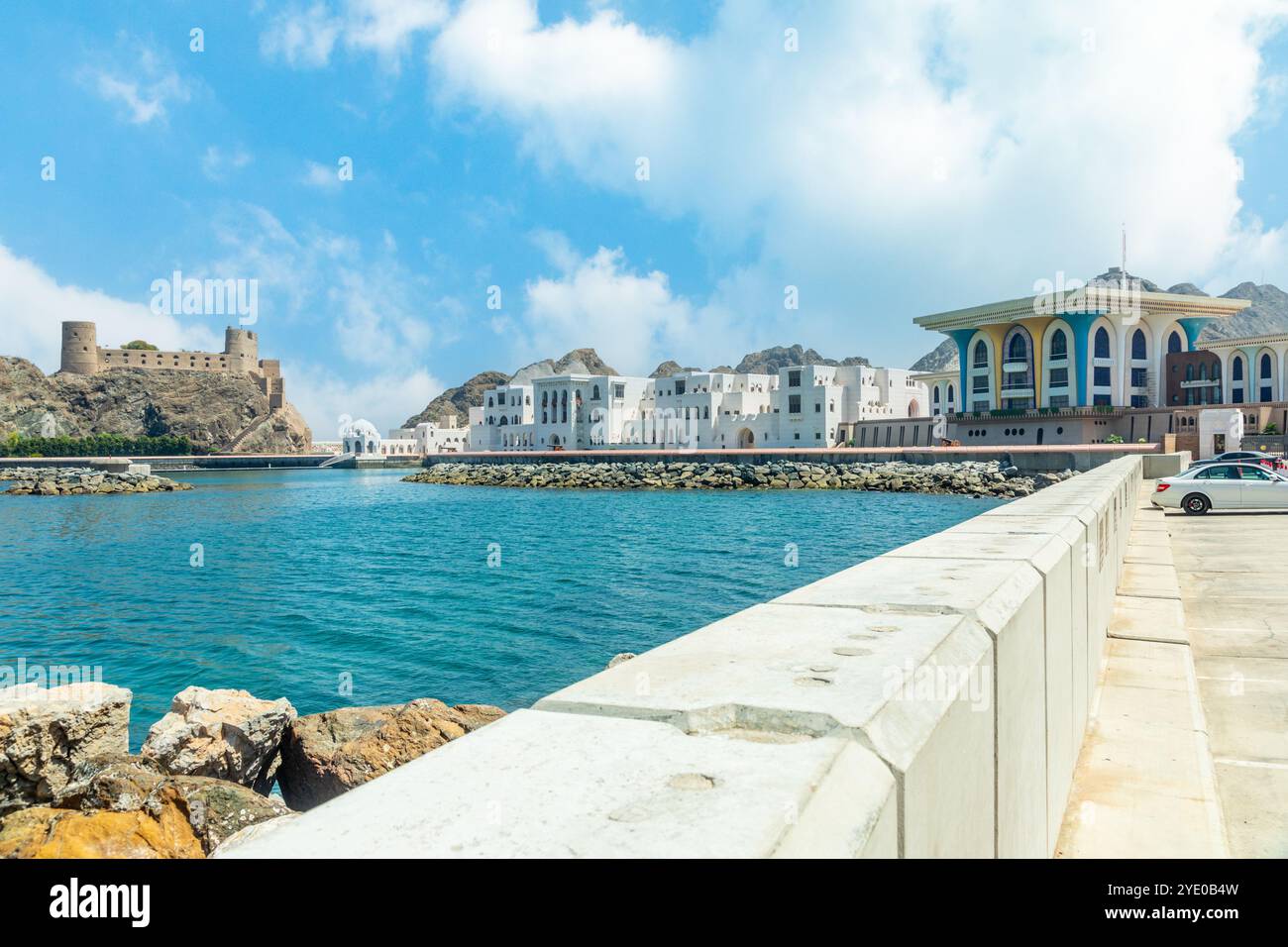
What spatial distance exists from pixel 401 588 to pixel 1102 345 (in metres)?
71.1

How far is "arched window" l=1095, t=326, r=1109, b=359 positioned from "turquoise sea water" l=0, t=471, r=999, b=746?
126 ft

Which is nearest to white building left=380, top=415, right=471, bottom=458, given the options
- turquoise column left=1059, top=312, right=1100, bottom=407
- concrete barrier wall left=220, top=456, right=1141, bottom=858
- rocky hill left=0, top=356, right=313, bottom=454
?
rocky hill left=0, top=356, right=313, bottom=454

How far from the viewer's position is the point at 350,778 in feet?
26.3

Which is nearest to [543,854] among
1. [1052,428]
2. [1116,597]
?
[1116,597]

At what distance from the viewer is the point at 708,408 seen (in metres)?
96.8

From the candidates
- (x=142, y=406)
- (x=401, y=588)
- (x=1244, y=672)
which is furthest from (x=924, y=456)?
(x=142, y=406)

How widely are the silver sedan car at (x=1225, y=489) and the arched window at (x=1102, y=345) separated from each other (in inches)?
2402

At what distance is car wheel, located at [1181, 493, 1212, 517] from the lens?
803 inches

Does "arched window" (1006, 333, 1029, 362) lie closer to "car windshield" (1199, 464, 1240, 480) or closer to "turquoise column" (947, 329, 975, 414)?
"turquoise column" (947, 329, 975, 414)

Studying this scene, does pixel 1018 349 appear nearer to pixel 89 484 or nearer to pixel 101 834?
pixel 89 484

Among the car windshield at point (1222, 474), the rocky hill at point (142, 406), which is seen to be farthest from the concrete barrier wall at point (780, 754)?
the rocky hill at point (142, 406)

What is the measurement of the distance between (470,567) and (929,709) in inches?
980

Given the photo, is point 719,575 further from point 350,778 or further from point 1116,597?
point 350,778
